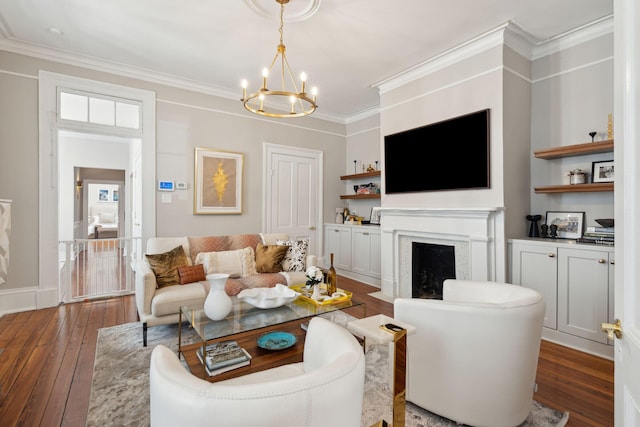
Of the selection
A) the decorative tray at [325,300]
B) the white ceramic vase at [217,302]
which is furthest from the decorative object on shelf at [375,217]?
the white ceramic vase at [217,302]

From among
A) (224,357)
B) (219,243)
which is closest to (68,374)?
(224,357)

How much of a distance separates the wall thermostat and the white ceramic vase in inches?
99.3

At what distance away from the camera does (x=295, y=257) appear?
3848 millimetres

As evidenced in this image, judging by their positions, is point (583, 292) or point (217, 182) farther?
point (217, 182)

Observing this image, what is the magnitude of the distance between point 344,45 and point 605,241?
309 centimetres

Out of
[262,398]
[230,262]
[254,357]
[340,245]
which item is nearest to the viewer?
[262,398]

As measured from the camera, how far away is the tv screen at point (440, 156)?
3.30m

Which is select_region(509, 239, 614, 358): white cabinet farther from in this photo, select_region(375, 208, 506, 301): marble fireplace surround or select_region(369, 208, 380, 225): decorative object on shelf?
select_region(369, 208, 380, 225): decorative object on shelf

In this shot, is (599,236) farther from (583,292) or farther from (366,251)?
(366,251)

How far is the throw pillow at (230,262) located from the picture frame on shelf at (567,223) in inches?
127

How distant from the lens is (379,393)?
2.08 metres

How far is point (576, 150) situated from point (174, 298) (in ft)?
12.8

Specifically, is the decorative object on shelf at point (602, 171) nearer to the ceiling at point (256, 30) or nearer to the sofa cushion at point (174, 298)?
the ceiling at point (256, 30)

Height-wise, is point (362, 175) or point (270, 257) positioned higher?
point (362, 175)
